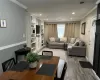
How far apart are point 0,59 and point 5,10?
4.63 feet

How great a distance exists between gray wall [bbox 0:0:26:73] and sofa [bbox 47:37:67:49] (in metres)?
4.94

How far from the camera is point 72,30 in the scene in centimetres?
927

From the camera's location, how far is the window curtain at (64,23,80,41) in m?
9.20

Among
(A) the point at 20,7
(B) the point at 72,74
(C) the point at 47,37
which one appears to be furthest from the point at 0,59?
(C) the point at 47,37

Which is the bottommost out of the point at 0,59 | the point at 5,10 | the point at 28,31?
the point at 0,59

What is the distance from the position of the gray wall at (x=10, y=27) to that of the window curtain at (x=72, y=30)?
20.2 feet

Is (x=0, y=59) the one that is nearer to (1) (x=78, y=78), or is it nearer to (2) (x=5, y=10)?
(2) (x=5, y=10)

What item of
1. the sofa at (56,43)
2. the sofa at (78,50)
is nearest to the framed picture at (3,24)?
the sofa at (78,50)

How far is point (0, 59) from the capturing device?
2.69m

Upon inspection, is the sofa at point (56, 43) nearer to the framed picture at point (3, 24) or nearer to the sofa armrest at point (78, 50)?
the sofa armrest at point (78, 50)

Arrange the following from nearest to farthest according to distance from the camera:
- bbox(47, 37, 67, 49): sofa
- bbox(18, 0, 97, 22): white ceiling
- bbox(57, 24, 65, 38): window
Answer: bbox(18, 0, 97, 22): white ceiling → bbox(47, 37, 67, 49): sofa → bbox(57, 24, 65, 38): window

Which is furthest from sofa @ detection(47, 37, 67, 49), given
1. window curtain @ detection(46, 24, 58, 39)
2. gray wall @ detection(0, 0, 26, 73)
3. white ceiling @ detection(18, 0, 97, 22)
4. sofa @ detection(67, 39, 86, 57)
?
gray wall @ detection(0, 0, 26, 73)

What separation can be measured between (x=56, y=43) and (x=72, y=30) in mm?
2070

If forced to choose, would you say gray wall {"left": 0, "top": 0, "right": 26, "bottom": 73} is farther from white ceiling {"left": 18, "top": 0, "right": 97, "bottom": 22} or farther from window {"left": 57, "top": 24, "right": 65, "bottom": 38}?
window {"left": 57, "top": 24, "right": 65, "bottom": 38}
